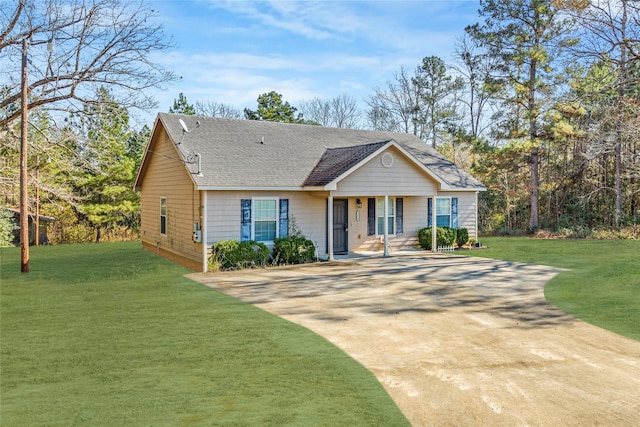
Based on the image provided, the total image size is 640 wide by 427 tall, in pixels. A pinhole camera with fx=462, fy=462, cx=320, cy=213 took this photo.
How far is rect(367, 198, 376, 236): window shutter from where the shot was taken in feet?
56.3

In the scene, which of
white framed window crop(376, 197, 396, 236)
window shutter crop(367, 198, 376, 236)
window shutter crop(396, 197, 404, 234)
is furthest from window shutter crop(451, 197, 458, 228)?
window shutter crop(367, 198, 376, 236)

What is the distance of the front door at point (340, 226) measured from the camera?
16.4 meters

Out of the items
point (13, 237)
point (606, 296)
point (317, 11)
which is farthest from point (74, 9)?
point (606, 296)

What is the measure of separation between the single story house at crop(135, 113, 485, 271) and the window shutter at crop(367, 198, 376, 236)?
4 centimetres

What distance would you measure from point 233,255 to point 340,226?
4.58 meters

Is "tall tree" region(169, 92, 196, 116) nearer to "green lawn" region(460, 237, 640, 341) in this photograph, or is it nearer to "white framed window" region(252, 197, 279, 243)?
"white framed window" region(252, 197, 279, 243)

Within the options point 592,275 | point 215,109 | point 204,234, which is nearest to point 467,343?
point 592,275

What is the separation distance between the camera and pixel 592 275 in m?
12.2

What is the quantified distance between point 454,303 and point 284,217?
23.2 feet

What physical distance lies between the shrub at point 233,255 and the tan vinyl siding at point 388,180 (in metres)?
3.26

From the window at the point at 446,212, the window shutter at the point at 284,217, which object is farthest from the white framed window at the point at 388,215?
the window shutter at the point at 284,217

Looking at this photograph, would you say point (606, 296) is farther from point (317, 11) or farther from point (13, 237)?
point (13, 237)

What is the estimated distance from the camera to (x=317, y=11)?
547 inches

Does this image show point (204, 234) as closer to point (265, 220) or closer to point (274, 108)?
point (265, 220)
